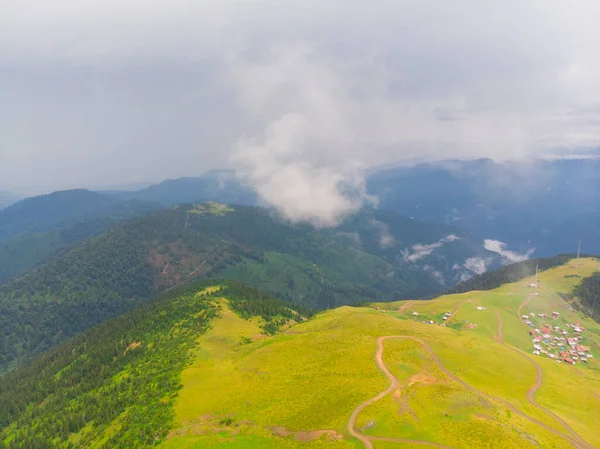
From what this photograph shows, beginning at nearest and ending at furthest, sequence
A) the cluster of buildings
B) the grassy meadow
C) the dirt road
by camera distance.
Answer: the dirt road
the grassy meadow
the cluster of buildings

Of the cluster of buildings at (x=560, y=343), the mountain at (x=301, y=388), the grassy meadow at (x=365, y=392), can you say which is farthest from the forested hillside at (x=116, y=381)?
the cluster of buildings at (x=560, y=343)

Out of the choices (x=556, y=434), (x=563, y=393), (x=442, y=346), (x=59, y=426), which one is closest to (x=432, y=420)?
(x=556, y=434)

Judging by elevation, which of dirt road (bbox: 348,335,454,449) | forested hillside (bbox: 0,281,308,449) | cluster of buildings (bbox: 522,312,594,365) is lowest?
cluster of buildings (bbox: 522,312,594,365)

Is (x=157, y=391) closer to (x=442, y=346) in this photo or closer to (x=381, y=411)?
(x=381, y=411)

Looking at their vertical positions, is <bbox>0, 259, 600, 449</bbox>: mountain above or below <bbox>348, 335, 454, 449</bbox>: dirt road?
below

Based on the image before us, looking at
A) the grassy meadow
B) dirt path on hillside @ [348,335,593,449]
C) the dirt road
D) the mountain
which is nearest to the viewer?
the dirt road

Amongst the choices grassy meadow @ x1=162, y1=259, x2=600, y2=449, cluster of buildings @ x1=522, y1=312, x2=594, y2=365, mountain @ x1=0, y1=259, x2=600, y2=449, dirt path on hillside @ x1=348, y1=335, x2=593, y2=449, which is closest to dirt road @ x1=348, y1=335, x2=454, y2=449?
dirt path on hillside @ x1=348, y1=335, x2=593, y2=449

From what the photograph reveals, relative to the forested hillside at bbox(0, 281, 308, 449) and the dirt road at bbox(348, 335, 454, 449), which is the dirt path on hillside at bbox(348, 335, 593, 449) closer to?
the dirt road at bbox(348, 335, 454, 449)

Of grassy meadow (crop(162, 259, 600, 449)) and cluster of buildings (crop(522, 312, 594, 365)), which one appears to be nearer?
grassy meadow (crop(162, 259, 600, 449))
